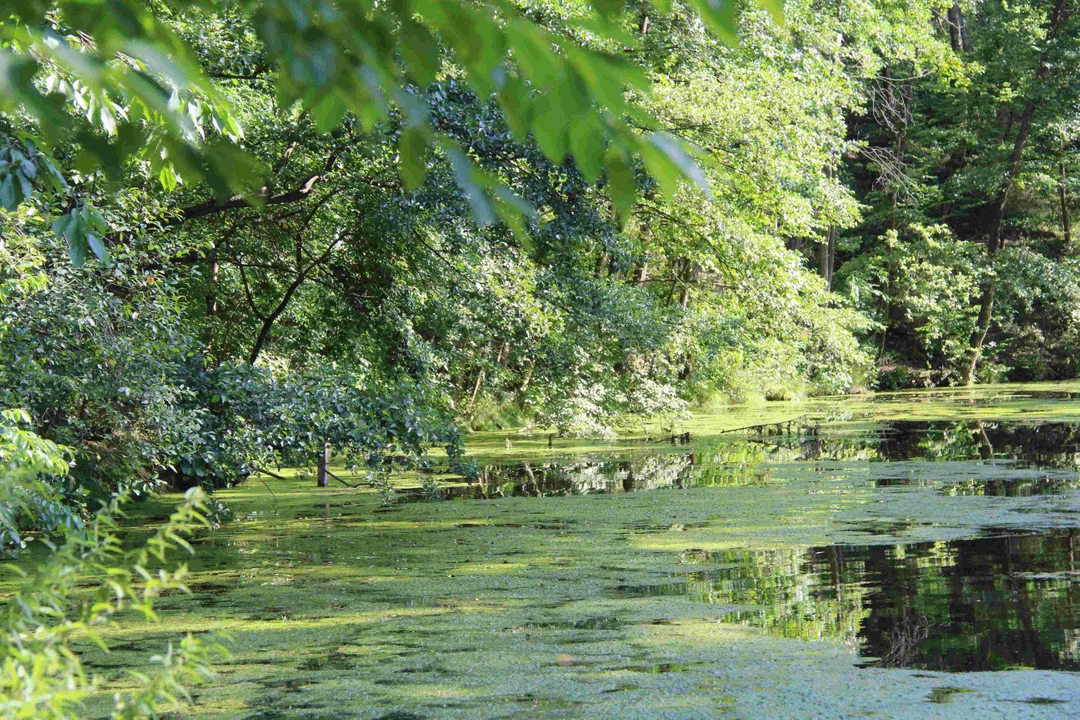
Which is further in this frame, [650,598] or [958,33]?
[958,33]

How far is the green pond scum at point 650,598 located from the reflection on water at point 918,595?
0.06 feet

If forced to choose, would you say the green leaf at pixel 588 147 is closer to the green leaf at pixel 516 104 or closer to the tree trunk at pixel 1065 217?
the green leaf at pixel 516 104

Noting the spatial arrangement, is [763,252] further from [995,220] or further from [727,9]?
[995,220]

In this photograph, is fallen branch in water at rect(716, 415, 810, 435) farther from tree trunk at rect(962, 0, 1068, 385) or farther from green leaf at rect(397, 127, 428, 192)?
green leaf at rect(397, 127, 428, 192)

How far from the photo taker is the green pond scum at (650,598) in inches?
149

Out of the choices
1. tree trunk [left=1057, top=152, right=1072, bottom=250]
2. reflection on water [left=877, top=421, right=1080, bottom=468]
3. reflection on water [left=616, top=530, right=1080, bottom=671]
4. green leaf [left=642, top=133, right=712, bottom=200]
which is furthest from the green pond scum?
tree trunk [left=1057, top=152, right=1072, bottom=250]

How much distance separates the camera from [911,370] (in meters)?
25.2

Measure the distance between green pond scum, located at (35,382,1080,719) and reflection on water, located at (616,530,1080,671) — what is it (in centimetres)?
2

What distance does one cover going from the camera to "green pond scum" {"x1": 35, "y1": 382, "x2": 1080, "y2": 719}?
3.78 meters

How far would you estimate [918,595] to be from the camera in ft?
16.9

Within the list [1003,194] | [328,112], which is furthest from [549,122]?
[1003,194]

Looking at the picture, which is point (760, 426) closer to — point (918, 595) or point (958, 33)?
point (918, 595)

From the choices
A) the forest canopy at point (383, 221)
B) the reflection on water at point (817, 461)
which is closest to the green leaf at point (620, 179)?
the forest canopy at point (383, 221)

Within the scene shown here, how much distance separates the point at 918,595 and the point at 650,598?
122 centimetres
